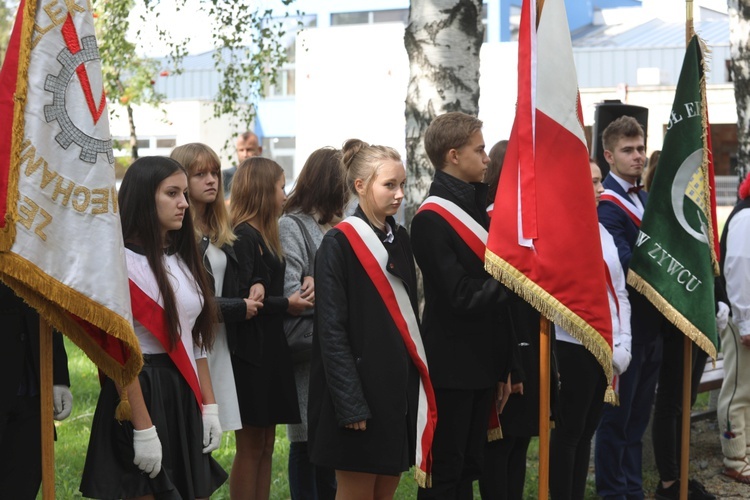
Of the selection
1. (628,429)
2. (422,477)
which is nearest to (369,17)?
(628,429)

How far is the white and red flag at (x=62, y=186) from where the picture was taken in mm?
3670

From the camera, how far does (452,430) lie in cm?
493

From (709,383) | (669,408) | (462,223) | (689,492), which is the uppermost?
(462,223)

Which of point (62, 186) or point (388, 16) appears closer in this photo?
point (62, 186)

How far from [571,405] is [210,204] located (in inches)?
82.2

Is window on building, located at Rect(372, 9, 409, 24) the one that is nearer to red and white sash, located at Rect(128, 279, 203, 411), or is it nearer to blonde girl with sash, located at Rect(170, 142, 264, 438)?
blonde girl with sash, located at Rect(170, 142, 264, 438)

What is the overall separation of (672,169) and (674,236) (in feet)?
1.32

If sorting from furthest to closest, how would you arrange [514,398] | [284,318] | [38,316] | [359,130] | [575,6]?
[575,6] < [359,130] < [284,318] < [514,398] < [38,316]

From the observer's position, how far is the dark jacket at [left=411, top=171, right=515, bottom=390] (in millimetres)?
4750

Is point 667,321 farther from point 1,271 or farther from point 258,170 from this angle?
point 1,271

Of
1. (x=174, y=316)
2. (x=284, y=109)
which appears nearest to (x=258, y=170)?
(x=174, y=316)

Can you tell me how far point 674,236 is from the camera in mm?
6148

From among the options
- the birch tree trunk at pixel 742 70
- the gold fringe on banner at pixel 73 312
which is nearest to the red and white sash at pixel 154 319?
the gold fringe on banner at pixel 73 312

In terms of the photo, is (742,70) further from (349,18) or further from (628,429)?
(349,18)
